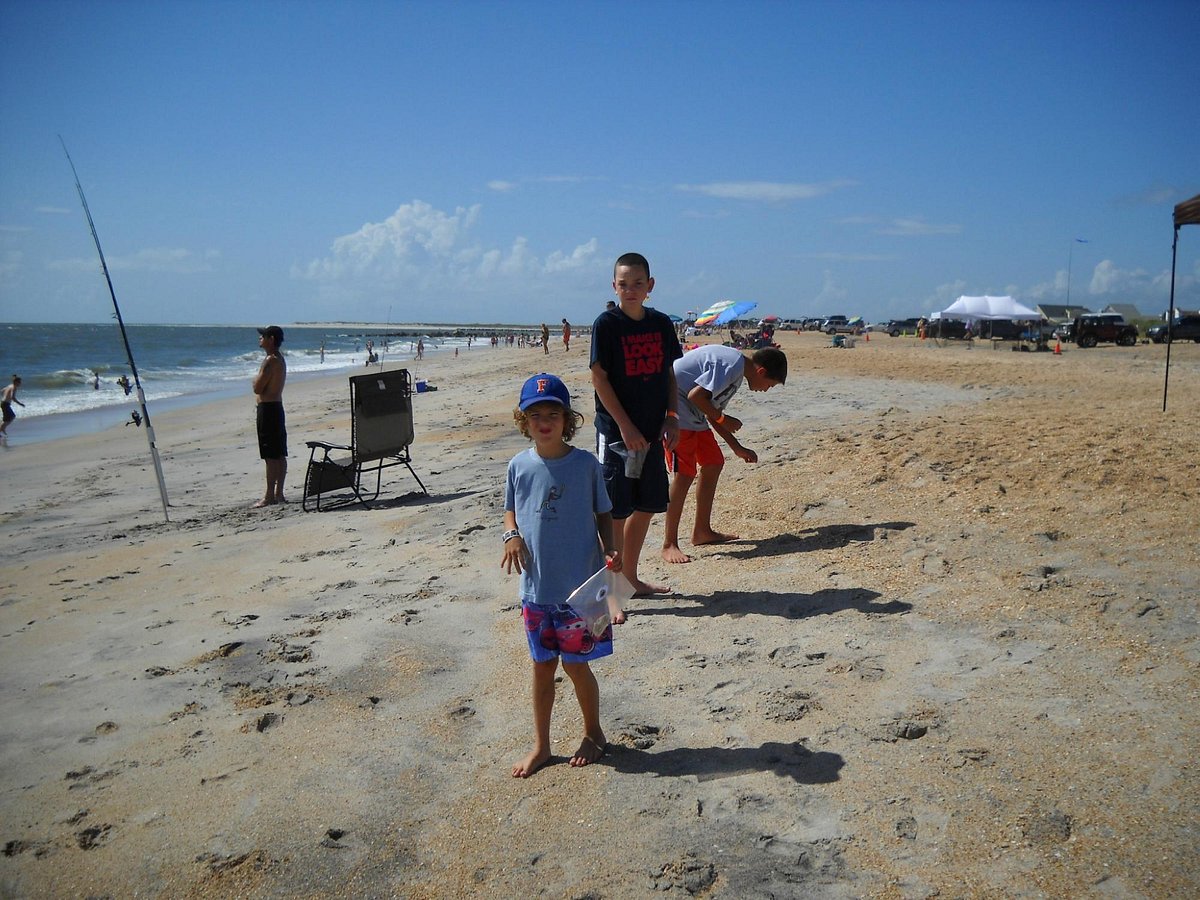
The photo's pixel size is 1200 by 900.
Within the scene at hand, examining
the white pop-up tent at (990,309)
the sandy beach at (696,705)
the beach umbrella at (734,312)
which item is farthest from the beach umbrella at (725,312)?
the sandy beach at (696,705)

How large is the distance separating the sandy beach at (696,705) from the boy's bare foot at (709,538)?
18 cm

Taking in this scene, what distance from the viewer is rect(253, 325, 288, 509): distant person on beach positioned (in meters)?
8.16

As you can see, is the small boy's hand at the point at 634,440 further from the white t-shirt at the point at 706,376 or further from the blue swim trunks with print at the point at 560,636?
the blue swim trunks with print at the point at 560,636

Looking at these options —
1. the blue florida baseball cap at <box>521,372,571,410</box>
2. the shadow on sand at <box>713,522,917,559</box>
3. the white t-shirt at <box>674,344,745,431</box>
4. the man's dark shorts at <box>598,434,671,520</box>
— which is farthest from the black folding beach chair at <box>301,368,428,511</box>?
the blue florida baseball cap at <box>521,372,571,410</box>

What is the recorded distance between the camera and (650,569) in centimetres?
508

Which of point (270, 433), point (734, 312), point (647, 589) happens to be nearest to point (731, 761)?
point (647, 589)

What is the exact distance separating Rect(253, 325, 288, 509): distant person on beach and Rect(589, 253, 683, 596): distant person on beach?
507 cm

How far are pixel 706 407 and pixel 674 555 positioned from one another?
37.5 inches

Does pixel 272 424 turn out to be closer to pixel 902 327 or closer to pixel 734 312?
pixel 734 312

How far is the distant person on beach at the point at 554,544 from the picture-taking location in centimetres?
288

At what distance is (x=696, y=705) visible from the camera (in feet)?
10.9

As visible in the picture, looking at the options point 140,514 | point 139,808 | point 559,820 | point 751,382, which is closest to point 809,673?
point 559,820

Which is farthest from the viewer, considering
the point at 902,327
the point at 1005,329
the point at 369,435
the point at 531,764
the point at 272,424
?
the point at 902,327

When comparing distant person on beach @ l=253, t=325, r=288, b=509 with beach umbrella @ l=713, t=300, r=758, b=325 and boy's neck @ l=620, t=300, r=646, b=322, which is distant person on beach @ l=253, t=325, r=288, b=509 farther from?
beach umbrella @ l=713, t=300, r=758, b=325
